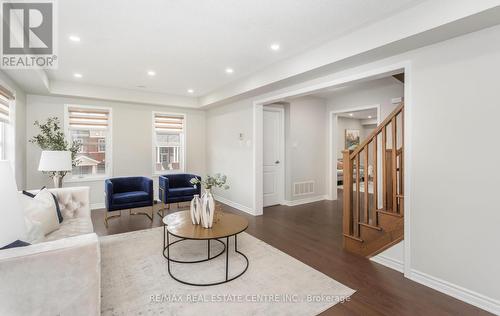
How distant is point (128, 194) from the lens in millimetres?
4426

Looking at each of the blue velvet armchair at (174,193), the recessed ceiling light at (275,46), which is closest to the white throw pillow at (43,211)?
the blue velvet armchair at (174,193)

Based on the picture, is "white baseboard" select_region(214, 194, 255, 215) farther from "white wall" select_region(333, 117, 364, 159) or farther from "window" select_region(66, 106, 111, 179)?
"white wall" select_region(333, 117, 364, 159)

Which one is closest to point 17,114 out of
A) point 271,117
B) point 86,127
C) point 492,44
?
point 86,127

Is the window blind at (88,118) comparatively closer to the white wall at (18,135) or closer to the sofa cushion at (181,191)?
the white wall at (18,135)

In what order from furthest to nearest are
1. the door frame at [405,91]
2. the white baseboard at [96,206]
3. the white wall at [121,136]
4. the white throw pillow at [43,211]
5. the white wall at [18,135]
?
the white baseboard at [96,206], the white wall at [121,136], the white wall at [18,135], the door frame at [405,91], the white throw pillow at [43,211]

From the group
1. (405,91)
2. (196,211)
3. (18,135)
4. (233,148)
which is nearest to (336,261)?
(196,211)

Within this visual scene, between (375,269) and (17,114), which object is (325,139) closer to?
(375,269)

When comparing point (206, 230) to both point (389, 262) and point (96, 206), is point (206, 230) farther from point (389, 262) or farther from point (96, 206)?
point (96, 206)

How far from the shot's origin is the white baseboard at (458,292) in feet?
6.64

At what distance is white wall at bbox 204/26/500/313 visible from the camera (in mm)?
2049

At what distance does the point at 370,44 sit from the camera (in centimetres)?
256

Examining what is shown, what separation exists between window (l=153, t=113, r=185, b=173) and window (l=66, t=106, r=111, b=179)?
3.43 feet

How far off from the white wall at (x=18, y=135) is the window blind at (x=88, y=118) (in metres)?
0.79

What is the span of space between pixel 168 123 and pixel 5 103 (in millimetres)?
3127
